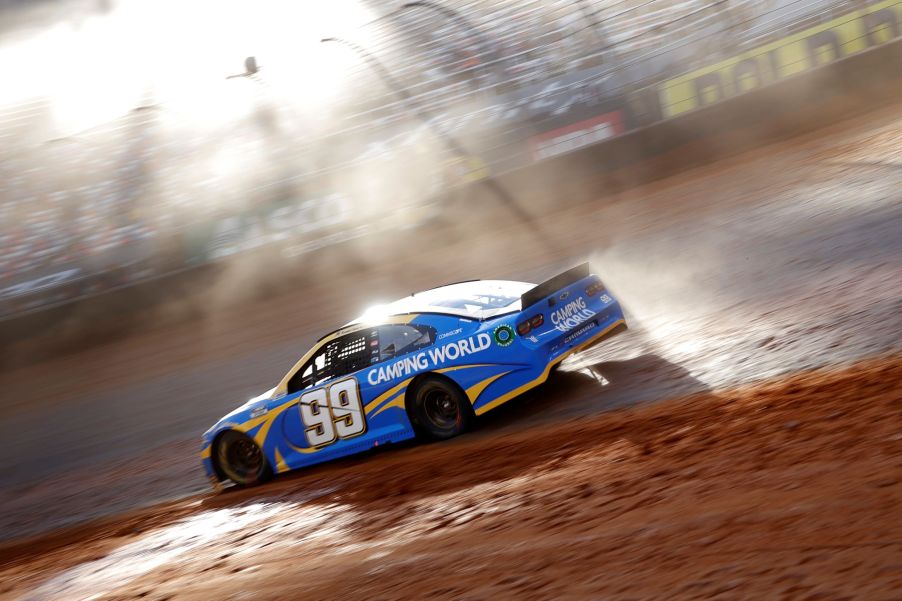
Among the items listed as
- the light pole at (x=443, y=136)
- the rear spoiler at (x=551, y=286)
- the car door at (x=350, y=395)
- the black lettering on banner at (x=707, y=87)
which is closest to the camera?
the rear spoiler at (x=551, y=286)

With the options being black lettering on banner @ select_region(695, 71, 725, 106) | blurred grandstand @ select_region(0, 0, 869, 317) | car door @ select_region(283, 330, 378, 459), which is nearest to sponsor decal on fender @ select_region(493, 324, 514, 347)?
car door @ select_region(283, 330, 378, 459)

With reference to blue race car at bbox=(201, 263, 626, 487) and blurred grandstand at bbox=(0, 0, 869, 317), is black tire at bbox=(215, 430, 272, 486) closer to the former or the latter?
blue race car at bbox=(201, 263, 626, 487)

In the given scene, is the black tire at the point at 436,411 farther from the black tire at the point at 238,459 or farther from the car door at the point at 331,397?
the black tire at the point at 238,459

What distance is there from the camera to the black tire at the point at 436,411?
27.5 ft

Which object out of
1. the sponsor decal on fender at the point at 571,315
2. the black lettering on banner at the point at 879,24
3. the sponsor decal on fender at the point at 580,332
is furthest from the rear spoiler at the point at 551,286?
the black lettering on banner at the point at 879,24

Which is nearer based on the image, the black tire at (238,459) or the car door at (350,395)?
the car door at (350,395)

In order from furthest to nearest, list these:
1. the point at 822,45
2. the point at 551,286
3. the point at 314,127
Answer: the point at 314,127 → the point at 822,45 → the point at 551,286

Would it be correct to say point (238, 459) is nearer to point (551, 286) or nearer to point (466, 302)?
point (466, 302)

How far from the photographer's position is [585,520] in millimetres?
5258

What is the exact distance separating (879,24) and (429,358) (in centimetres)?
1746

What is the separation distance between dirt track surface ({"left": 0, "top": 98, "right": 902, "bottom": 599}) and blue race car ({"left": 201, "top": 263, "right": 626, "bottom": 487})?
0.32 m

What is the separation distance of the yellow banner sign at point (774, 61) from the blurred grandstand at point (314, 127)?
69 centimetres

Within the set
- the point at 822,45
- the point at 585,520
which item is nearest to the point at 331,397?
the point at 585,520

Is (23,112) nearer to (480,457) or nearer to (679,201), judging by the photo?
(679,201)
